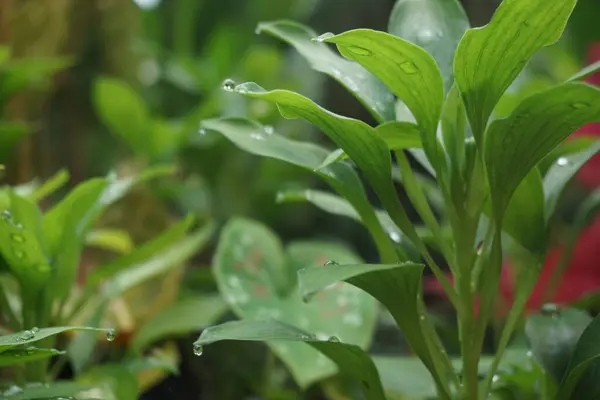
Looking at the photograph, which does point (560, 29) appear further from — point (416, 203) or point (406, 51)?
point (416, 203)

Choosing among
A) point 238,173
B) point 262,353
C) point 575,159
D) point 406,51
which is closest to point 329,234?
point 238,173

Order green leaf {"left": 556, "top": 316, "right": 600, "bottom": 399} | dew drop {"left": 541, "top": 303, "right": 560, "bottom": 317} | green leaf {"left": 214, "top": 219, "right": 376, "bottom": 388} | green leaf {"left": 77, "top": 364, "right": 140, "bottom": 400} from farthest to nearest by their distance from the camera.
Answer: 1. green leaf {"left": 214, "top": 219, "right": 376, "bottom": 388}
2. green leaf {"left": 77, "top": 364, "right": 140, "bottom": 400}
3. dew drop {"left": 541, "top": 303, "right": 560, "bottom": 317}
4. green leaf {"left": 556, "top": 316, "right": 600, "bottom": 399}

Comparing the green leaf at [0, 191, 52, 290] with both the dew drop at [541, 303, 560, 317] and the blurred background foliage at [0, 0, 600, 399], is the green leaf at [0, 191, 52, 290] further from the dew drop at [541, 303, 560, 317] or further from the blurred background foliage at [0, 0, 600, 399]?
the dew drop at [541, 303, 560, 317]

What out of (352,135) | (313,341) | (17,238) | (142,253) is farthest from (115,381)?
(352,135)

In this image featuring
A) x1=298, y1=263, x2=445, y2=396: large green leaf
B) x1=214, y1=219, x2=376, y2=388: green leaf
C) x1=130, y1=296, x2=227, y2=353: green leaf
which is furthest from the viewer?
x1=130, y1=296, x2=227, y2=353: green leaf

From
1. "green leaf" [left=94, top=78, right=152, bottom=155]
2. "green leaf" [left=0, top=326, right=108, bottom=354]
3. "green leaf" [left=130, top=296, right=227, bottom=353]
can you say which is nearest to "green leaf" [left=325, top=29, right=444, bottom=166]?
"green leaf" [left=0, top=326, right=108, bottom=354]

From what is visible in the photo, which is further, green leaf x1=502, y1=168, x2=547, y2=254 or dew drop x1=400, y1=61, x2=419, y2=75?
green leaf x1=502, y1=168, x2=547, y2=254

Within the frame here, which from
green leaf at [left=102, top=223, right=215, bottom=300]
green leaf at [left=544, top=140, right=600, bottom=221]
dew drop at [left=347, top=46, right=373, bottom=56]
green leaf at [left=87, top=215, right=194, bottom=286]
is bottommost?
green leaf at [left=102, top=223, right=215, bottom=300]

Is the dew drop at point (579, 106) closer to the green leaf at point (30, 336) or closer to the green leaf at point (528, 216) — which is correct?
the green leaf at point (528, 216)
